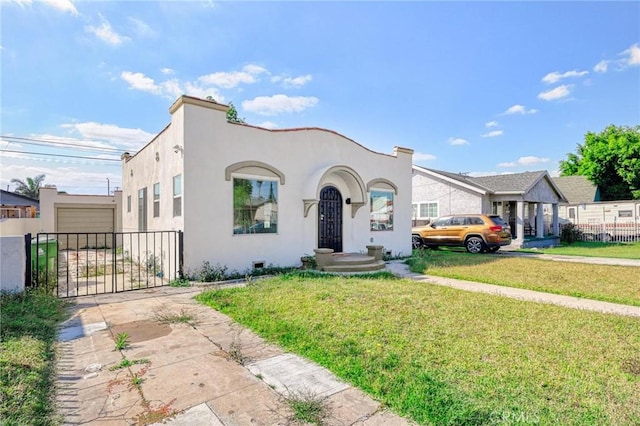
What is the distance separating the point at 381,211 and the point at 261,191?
518 cm

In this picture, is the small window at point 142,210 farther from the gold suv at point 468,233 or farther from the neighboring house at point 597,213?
the neighboring house at point 597,213

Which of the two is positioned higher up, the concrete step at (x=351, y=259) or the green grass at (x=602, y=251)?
the concrete step at (x=351, y=259)

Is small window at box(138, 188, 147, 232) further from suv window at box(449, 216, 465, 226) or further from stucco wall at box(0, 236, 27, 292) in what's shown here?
suv window at box(449, 216, 465, 226)

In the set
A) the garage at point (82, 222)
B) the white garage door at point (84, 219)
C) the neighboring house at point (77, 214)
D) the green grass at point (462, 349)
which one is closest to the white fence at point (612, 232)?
the green grass at point (462, 349)

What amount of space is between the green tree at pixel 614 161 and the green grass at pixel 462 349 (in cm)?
3222

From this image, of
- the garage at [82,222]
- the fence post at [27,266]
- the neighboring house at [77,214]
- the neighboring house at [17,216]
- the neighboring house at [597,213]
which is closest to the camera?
the fence post at [27,266]

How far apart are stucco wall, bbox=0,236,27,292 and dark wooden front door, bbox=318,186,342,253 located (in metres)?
7.29

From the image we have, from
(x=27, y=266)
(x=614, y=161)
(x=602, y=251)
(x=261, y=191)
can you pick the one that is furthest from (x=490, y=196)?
(x=27, y=266)

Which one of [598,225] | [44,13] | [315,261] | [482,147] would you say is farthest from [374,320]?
[598,225]

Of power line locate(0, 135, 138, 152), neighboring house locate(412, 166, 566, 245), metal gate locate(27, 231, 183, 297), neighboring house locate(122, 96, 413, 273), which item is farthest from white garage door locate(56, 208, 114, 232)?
neighboring house locate(412, 166, 566, 245)

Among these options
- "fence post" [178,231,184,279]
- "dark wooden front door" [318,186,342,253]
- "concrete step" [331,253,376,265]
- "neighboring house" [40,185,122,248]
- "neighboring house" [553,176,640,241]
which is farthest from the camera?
"neighboring house" [553,176,640,241]

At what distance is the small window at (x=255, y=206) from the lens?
28.5ft

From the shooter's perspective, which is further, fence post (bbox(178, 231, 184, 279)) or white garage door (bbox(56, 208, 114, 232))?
white garage door (bbox(56, 208, 114, 232))

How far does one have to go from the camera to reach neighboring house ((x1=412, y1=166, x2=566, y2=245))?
1853 cm
